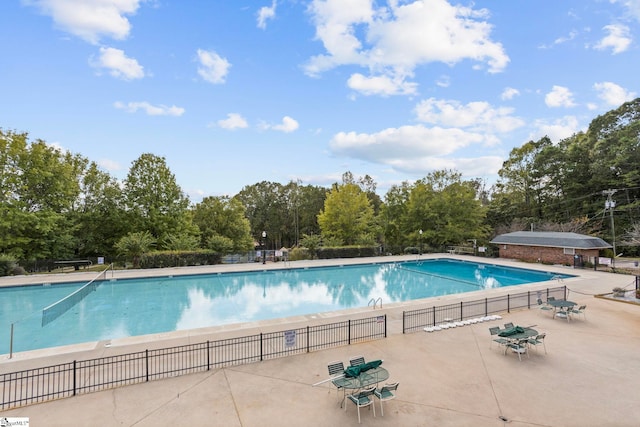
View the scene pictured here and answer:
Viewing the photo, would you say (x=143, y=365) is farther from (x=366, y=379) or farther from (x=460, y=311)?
(x=460, y=311)

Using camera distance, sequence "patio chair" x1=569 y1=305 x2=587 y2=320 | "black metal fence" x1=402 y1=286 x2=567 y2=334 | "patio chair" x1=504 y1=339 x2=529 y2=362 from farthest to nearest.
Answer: "patio chair" x1=569 y1=305 x2=587 y2=320 < "black metal fence" x1=402 y1=286 x2=567 y2=334 < "patio chair" x1=504 y1=339 x2=529 y2=362

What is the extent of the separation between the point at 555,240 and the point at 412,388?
2765 centimetres

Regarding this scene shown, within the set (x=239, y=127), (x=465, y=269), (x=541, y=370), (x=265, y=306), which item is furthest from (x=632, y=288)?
(x=239, y=127)

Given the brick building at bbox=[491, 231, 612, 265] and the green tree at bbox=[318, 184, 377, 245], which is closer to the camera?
the brick building at bbox=[491, 231, 612, 265]

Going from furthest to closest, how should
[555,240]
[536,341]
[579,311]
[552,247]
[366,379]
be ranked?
[552,247] < [555,240] < [579,311] < [536,341] < [366,379]

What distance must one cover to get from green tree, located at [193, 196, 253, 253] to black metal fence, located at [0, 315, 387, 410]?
25772mm

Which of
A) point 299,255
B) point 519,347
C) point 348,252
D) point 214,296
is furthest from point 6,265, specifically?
point 519,347

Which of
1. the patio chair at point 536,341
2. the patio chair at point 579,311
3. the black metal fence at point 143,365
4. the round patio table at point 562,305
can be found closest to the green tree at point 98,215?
the black metal fence at point 143,365

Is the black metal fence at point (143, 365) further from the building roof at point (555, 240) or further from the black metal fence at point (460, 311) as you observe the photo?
the building roof at point (555, 240)

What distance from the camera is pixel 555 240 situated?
91.2ft

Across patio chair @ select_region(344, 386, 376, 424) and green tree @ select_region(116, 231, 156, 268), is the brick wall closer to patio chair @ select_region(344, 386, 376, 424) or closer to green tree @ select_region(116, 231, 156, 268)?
patio chair @ select_region(344, 386, 376, 424)

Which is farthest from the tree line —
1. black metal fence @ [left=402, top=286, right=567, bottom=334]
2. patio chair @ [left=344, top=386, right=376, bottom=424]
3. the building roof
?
patio chair @ [left=344, top=386, right=376, bottom=424]

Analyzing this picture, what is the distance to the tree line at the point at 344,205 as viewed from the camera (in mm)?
26234

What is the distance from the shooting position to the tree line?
1033 inches
